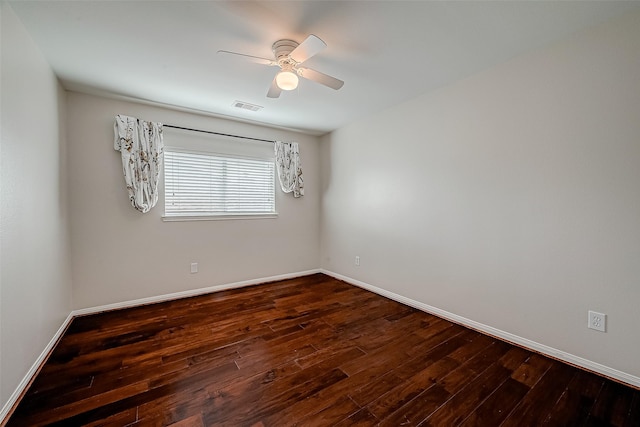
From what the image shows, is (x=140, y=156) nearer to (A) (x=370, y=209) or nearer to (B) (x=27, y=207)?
(B) (x=27, y=207)

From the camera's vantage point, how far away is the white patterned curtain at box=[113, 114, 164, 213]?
288 centimetres

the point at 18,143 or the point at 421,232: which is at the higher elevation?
the point at 18,143

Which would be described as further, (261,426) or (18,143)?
(18,143)

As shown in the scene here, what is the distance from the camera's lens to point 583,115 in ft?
6.13

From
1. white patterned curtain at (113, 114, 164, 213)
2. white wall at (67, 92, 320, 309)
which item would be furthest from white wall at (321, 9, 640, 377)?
white patterned curtain at (113, 114, 164, 213)

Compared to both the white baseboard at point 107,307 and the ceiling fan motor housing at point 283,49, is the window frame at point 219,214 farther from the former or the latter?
the ceiling fan motor housing at point 283,49

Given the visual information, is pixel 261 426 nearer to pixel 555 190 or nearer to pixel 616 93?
pixel 555 190

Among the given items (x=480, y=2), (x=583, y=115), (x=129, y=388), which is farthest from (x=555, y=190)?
(x=129, y=388)

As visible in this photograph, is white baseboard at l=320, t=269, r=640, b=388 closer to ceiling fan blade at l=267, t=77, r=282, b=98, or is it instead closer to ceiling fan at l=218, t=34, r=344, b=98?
ceiling fan at l=218, t=34, r=344, b=98

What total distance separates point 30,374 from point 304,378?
5.84ft

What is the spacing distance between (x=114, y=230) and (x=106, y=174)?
0.61 m

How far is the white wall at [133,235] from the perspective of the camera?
2.78 m

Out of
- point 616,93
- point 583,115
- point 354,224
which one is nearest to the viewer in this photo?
point 616,93

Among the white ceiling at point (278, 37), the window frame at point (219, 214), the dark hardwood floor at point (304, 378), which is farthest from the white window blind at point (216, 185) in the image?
the dark hardwood floor at point (304, 378)
